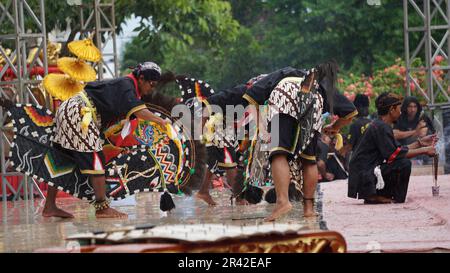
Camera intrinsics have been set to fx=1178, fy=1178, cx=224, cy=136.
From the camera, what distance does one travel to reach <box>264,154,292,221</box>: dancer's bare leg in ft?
32.0

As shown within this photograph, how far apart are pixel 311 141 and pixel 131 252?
181 inches

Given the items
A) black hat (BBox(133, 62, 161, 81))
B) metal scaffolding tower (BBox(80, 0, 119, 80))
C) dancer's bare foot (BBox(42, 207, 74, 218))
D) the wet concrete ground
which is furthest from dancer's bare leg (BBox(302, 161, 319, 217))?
metal scaffolding tower (BBox(80, 0, 119, 80))

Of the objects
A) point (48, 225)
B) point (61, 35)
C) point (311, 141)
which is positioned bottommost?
point (48, 225)

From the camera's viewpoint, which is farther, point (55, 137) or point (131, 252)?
point (55, 137)

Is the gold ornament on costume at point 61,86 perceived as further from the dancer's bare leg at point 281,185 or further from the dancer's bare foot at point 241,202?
the dancer's bare leg at point 281,185

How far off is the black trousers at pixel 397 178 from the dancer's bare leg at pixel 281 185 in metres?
1.90

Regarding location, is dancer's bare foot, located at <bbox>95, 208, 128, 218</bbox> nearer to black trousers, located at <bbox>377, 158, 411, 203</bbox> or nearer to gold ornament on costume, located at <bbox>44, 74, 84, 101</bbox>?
black trousers, located at <bbox>377, 158, 411, 203</bbox>

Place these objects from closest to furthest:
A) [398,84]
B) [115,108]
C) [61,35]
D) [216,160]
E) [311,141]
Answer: [311,141]
[115,108]
[216,160]
[398,84]
[61,35]

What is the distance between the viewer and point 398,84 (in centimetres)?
2380

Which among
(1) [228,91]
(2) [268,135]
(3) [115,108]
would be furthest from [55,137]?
(2) [268,135]

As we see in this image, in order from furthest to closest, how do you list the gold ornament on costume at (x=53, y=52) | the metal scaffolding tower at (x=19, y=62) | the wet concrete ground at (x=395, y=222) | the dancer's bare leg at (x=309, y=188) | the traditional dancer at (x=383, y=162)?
1. the gold ornament on costume at (x=53, y=52)
2. the metal scaffolding tower at (x=19, y=62)
3. the traditional dancer at (x=383, y=162)
4. the dancer's bare leg at (x=309, y=188)
5. the wet concrete ground at (x=395, y=222)

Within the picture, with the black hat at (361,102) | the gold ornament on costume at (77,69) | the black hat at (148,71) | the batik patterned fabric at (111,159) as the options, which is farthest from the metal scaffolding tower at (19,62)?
the black hat at (361,102)

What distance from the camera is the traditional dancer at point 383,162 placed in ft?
37.7
